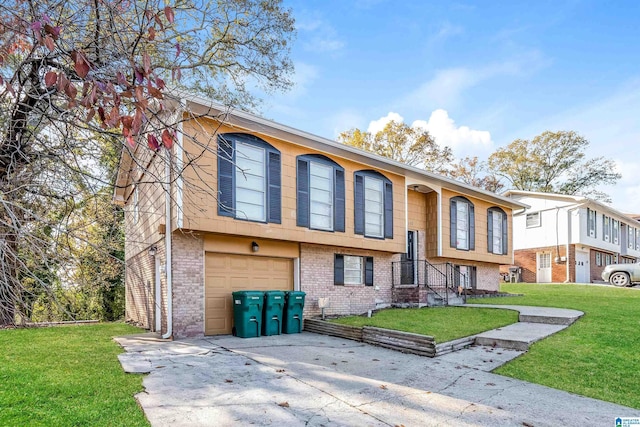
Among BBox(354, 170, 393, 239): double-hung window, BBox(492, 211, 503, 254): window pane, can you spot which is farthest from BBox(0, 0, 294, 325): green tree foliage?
BBox(492, 211, 503, 254): window pane

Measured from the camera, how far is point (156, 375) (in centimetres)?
599

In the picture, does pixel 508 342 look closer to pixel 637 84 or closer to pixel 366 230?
pixel 366 230

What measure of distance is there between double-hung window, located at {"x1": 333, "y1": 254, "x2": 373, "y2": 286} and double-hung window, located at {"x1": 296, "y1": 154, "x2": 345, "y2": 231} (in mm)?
1269

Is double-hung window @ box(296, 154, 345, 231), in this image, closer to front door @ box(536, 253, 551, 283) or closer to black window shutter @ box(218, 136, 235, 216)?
black window shutter @ box(218, 136, 235, 216)

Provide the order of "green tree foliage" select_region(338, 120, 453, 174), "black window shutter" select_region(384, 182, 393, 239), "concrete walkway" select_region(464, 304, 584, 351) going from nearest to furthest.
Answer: "concrete walkway" select_region(464, 304, 584, 351), "black window shutter" select_region(384, 182, 393, 239), "green tree foliage" select_region(338, 120, 453, 174)

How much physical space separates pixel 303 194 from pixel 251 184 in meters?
1.70

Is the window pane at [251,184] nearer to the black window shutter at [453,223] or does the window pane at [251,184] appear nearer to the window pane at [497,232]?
the black window shutter at [453,223]

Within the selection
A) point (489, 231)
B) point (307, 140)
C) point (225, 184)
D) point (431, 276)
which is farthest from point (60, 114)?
point (489, 231)

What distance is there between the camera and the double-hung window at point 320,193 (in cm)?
1150

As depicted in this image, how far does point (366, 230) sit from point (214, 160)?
5636 mm

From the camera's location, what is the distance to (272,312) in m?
10.3

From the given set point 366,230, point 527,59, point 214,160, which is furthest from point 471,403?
point 527,59

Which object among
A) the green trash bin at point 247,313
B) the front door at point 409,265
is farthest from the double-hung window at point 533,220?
the green trash bin at point 247,313

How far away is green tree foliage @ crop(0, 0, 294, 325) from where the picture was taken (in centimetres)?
231
